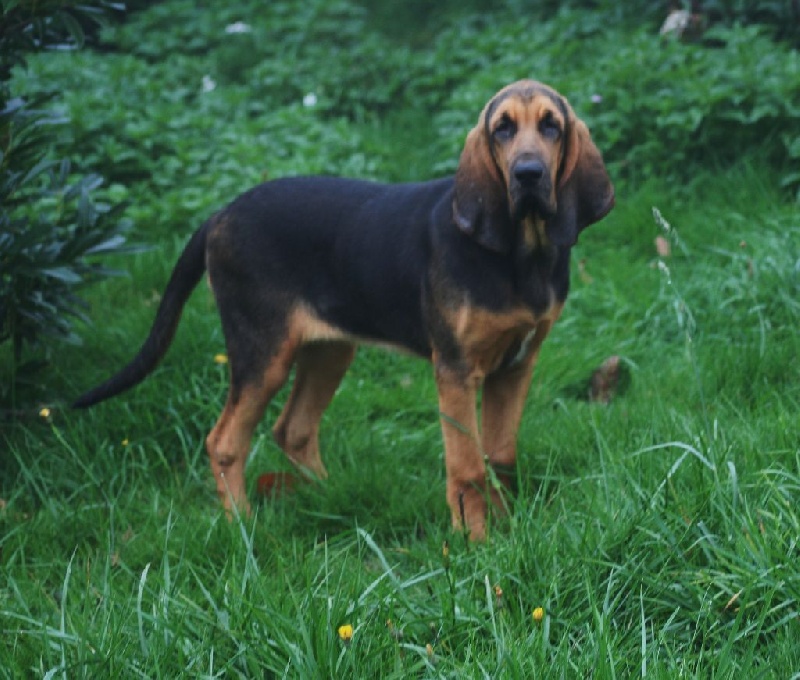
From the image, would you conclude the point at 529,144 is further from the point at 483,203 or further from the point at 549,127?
the point at 483,203

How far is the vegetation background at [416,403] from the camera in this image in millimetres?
2879

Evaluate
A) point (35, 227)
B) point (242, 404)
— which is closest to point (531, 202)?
point (242, 404)

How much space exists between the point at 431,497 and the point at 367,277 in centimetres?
79

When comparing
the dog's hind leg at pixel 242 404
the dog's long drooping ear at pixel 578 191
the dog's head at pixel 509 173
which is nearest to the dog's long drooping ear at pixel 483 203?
the dog's head at pixel 509 173

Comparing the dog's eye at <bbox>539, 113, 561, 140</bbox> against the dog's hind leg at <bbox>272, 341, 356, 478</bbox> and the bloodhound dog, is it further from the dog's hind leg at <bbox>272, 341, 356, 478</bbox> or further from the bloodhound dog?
the dog's hind leg at <bbox>272, 341, 356, 478</bbox>

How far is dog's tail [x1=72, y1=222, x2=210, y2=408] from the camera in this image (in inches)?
171

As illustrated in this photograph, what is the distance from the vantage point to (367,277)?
4.13 m

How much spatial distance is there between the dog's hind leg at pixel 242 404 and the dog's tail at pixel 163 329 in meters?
0.27

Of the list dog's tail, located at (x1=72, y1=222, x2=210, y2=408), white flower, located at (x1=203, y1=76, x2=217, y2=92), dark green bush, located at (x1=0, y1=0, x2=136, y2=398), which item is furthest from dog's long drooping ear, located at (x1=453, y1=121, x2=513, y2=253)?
white flower, located at (x1=203, y1=76, x2=217, y2=92)

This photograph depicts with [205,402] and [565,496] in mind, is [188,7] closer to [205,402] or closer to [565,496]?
[205,402]

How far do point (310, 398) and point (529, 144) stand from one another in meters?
1.49

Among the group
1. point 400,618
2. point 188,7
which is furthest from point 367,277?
point 188,7

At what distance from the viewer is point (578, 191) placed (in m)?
3.74

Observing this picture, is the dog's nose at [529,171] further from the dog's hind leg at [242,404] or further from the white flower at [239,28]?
the white flower at [239,28]
